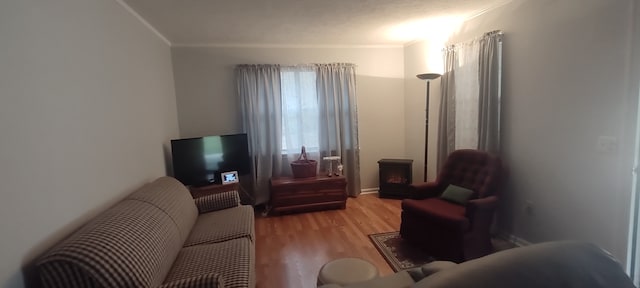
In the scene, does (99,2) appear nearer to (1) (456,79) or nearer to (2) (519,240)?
(1) (456,79)

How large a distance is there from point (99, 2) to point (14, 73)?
1084 millimetres

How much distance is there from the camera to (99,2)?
83.0 inches

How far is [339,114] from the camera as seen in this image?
4.56 m

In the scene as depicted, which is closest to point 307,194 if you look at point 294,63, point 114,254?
point 294,63

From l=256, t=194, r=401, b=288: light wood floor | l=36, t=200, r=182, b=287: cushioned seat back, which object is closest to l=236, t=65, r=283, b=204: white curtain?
l=256, t=194, r=401, b=288: light wood floor

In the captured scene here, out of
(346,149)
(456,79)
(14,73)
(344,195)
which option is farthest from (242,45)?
(14,73)

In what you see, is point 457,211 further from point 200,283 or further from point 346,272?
point 200,283

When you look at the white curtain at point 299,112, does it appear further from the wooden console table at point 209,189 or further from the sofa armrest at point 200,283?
the sofa armrest at point 200,283

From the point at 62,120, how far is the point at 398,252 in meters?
2.73

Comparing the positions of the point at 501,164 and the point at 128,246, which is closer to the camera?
the point at 128,246

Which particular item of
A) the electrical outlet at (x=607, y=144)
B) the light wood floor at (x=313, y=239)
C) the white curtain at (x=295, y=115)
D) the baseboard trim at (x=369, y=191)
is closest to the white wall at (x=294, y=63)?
the baseboard trim at (x=369, y=191)

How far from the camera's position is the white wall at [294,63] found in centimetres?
414

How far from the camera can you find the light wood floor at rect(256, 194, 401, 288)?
103 inches

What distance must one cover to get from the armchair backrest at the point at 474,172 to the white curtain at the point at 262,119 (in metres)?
2.30
